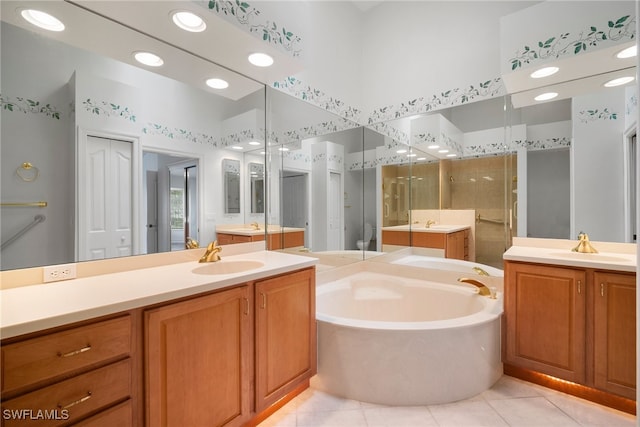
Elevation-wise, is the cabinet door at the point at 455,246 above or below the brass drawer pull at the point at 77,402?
above

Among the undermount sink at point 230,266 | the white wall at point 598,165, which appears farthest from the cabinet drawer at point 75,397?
the white wall at point 598,165

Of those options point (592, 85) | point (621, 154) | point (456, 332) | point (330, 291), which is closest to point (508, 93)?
point (592, 85)

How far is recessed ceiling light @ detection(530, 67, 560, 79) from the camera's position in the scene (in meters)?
1.96

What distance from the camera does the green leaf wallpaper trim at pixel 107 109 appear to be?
1.38 meters

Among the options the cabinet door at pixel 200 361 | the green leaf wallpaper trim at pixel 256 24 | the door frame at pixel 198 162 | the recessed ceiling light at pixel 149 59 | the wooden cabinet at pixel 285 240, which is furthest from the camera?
the wooden cabinet at pixel 285 240

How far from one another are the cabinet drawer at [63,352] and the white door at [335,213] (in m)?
1.93

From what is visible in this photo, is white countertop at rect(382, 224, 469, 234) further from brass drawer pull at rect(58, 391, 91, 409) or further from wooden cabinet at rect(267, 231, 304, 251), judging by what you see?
brass drawer pull at rect(58, 391, 91, 409)

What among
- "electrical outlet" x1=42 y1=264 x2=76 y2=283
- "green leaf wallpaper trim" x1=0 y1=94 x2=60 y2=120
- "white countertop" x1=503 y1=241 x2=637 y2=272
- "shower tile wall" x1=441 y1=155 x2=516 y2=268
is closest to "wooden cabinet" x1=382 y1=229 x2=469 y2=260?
"shower tile wall" x1=441 y1=155 x2=516 y2=268

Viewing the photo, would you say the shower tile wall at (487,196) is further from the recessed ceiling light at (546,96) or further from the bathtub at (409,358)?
the bathtub at (409,358)

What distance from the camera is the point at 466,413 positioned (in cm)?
165

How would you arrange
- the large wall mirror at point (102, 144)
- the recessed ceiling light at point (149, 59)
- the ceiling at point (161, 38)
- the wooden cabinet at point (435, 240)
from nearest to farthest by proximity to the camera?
the large wall mirror at point (102, 144)
the ceiling at point (161, 38)
the recessed ceiling light at point (149, 59)
the wooden cabinet at point (435, 240)

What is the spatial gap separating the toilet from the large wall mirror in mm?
1470

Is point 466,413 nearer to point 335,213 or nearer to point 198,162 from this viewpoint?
point 335,213

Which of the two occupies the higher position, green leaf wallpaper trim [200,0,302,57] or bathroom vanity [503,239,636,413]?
green leaf wallpaper trim [200,0,302,57]
